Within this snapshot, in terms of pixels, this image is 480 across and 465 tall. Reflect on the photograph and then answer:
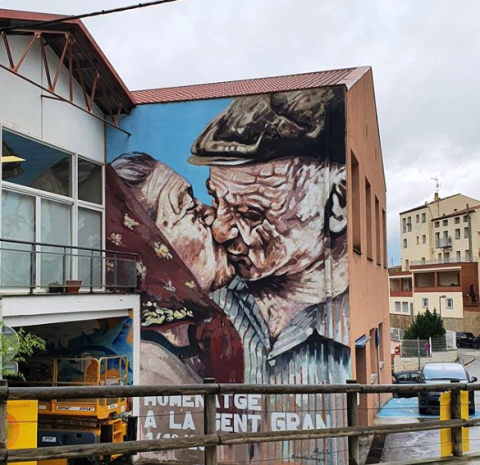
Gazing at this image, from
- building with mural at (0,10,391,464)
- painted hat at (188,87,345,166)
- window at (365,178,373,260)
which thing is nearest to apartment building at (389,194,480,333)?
window at (365,178,373,260)

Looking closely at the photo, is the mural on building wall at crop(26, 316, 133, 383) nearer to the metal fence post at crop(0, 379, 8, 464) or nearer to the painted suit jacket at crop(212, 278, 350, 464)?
the painted suit jacket at crop(212, 278, 350, 464)

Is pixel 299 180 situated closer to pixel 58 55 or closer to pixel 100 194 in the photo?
pixel 100 194

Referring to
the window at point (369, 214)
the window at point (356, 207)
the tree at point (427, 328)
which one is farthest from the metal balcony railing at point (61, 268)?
the tree at point (427, 328)

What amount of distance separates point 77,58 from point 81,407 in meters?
7.22

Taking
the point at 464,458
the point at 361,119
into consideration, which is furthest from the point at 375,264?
the point at 464,458

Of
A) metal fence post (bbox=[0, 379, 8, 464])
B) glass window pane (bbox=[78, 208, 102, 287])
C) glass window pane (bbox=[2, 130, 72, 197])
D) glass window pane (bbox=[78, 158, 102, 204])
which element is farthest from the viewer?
glass window pane (bbox=[78, 158, 102, 204])

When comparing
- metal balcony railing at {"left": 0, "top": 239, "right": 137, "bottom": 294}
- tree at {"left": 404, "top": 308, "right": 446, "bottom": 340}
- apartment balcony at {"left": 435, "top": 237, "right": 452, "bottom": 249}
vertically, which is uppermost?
apartment balcony at {"left": 435, "top": 237, "right": 452, "bottom": 249}

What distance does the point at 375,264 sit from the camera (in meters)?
19.8

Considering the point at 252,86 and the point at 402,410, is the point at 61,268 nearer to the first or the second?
the point at 252,86

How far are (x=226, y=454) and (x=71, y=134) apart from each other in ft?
24.9

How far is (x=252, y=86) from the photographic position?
52.6 feet

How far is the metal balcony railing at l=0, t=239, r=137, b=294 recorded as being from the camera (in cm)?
1083

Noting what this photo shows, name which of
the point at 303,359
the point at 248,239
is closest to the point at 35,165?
the point at 248,239

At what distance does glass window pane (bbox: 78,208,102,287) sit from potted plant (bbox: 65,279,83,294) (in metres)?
0.92
